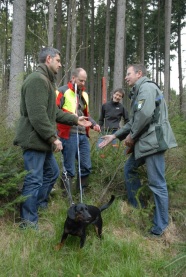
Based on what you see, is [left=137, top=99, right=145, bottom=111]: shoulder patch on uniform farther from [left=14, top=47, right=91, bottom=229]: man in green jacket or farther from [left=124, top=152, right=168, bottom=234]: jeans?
[left=14, top=47, right=91, bottom=229]: man in green jacket

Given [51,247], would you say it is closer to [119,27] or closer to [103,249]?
[103,249]

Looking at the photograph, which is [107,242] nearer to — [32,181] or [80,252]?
[80,252]

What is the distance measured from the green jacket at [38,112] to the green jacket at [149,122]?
1.15 m

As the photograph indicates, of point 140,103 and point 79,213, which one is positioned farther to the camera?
point 140,103

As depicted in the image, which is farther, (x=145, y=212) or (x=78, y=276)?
(x=145, y=212)

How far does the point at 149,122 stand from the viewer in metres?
3.98

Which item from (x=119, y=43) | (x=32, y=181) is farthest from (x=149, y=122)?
(x=119, y=43)

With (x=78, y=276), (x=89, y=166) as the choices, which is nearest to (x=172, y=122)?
(x=89, y=166)

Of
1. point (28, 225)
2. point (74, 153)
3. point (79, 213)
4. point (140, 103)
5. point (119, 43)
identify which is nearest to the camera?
point (79, 213)

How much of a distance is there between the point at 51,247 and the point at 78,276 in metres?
0.58

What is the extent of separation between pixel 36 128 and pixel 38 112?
20cm

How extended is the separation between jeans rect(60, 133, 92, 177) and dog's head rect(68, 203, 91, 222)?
1.48 meters

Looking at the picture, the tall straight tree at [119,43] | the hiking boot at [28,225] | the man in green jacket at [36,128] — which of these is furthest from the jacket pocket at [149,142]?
the tall straight tree at [119,43]

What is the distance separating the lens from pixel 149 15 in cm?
2558
